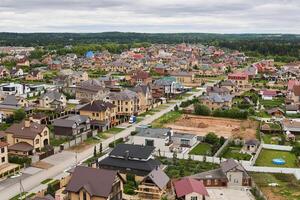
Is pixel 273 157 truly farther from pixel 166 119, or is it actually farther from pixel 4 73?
pixel 4 73

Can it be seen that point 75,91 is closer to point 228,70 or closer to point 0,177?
point 0,177

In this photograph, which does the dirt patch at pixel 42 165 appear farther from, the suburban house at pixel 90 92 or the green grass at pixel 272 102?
the green grass at pixel 272 102

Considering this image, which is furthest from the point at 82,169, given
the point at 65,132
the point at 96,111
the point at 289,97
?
the point at 289,97

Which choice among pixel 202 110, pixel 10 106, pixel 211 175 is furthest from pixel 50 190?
pixel 202 110

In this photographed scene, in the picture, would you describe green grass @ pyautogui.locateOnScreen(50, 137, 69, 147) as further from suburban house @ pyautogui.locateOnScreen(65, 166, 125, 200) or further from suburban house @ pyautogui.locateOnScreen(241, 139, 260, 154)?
suburban house @ pyautogui.locateOnScreen(241, 139, 260, 154)

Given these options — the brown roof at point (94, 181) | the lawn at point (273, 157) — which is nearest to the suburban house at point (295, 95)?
the lawn at point (273, 157)
